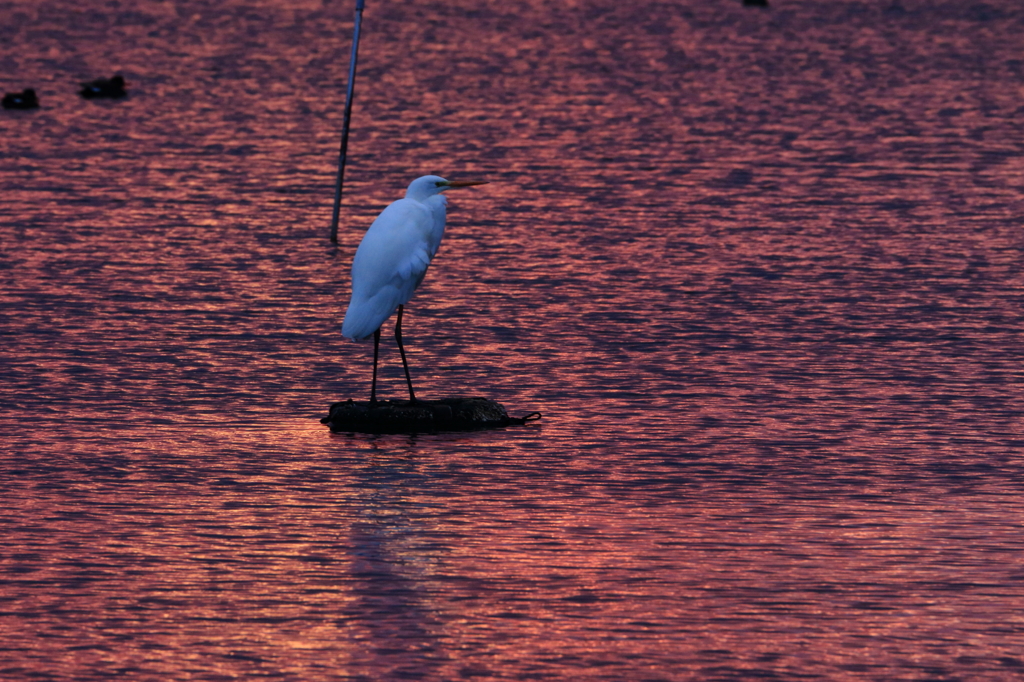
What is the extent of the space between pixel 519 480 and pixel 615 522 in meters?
1.29

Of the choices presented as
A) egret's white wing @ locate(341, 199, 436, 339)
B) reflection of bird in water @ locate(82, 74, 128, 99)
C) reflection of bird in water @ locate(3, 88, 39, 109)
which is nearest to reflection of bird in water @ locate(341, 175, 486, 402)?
egret's white wing @ locate(341, 199, 436, 339)

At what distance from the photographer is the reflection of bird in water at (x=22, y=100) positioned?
4341 centimetres

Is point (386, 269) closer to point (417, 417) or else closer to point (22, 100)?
point (417, 417)

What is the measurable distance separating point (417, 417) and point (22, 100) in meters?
29.6

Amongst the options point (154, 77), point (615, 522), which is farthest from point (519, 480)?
point (154, 77)

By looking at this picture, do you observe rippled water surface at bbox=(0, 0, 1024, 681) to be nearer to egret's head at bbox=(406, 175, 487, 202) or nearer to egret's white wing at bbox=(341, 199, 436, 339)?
egret's white wing at bbox=(341, 199, 436, 339)

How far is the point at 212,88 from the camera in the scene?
47375 mm

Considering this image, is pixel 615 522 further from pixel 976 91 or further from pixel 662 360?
pixel 976 91

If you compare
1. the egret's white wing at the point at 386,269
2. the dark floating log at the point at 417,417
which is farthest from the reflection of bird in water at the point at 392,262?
the dark floating log at the point at 417,417

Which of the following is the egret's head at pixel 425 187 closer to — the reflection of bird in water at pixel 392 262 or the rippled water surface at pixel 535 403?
the reflection of bird in water at pixel 392 262

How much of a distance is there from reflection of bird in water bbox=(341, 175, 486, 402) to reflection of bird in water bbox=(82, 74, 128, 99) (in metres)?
29.6

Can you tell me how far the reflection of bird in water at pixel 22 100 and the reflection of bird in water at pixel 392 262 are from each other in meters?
28.3

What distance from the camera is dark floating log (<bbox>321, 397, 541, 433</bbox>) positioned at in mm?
16156

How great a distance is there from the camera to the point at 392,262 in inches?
653
